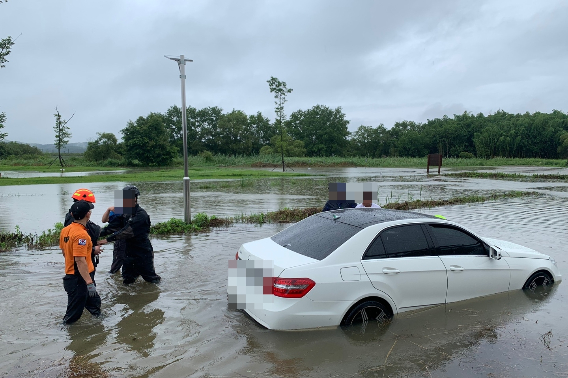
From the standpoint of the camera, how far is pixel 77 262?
5.25 metres

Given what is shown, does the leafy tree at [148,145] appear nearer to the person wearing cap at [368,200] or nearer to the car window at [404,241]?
the person wearing cap at [368,200]

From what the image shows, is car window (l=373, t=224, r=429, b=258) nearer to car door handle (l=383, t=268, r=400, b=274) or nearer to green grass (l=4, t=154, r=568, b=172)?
car door handle (l=383, t=268, r=400, b=274)

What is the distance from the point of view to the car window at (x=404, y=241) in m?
5.37

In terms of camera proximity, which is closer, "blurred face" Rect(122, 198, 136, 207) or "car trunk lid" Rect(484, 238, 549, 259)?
"car trunk lid" Rect(484, 238, 549, 259)

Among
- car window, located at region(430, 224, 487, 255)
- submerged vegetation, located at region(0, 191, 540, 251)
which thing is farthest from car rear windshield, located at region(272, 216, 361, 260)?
submerged vegetation, located at region(0, 191, 540, 251)

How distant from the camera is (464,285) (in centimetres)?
583

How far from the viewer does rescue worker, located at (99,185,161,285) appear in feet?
22.3

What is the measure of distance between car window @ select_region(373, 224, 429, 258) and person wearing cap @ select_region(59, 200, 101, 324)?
328cm

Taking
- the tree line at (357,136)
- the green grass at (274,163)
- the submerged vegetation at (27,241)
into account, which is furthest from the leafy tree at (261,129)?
the submerged vegetation at (27,241)

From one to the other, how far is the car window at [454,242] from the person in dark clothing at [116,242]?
14.9 feet

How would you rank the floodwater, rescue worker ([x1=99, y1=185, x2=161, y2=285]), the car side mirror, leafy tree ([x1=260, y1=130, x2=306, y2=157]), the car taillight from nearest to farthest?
1. the floodwater
2. the car taillight
3. the car side mirror
4. rescue worker ([x1=99, y1=185, x2=161, y2=285])
5. leafy tree ([x1=260, y1=130, x2=306, y2=157])

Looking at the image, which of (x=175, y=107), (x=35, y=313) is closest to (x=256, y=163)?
(x=175, y=107)

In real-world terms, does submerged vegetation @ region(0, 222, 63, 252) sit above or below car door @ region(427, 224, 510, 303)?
below

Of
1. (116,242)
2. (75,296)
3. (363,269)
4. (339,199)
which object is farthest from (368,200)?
(75,296)
